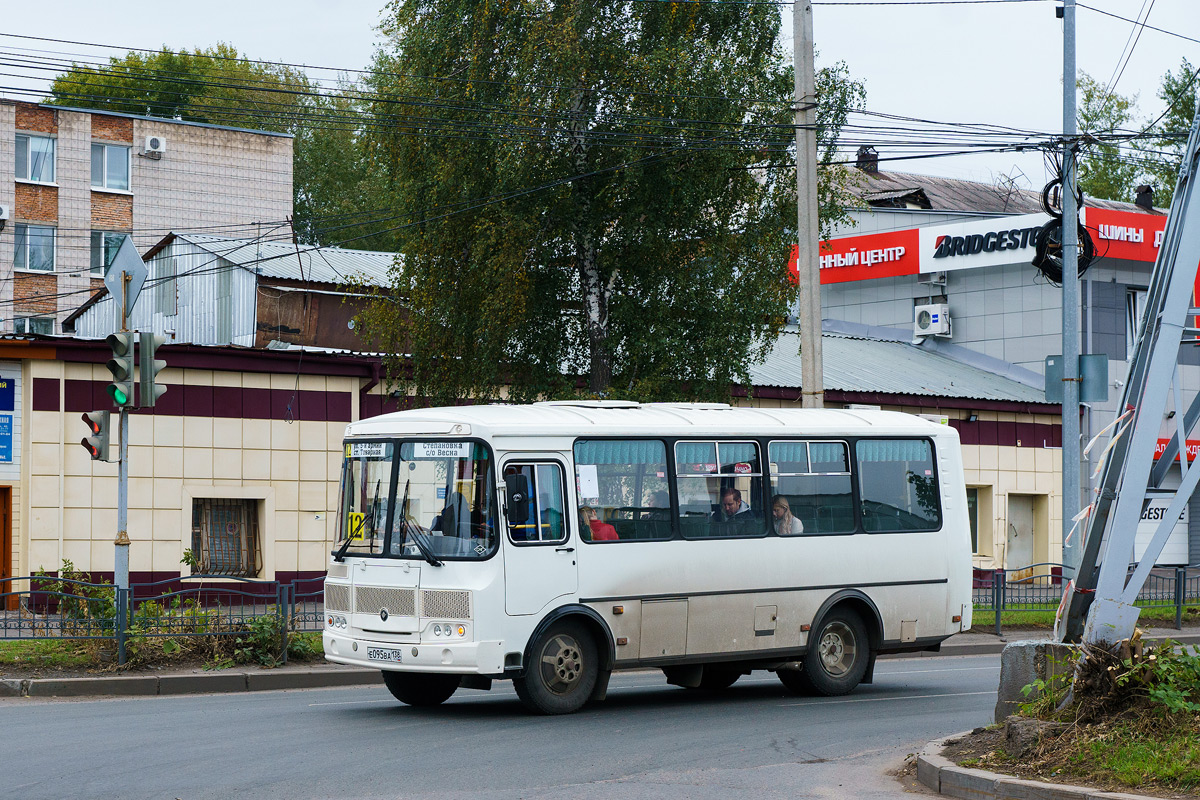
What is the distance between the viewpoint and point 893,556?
49.1ft

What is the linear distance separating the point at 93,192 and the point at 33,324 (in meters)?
4.72

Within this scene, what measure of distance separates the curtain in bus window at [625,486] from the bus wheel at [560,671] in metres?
A: 0.92

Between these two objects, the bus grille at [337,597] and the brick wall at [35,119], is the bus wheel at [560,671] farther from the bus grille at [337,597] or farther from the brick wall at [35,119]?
the brick wall at [35,119]

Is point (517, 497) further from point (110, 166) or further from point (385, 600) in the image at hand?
point (110, 166)

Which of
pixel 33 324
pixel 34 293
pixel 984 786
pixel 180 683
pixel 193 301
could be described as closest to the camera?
pixel 984 786

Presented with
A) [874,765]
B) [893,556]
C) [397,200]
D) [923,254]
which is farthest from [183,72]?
[874,765]

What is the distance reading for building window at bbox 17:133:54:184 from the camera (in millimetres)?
44562

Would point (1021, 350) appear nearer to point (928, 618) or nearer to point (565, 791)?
point (928, 618)

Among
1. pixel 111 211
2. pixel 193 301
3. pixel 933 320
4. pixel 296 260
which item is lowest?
pixel 933 320

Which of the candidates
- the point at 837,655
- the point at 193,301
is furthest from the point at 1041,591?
the point at 193,301

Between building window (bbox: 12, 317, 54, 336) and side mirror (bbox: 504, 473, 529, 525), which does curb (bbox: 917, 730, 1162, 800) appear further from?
building window (bbox: 12, 317, 54, 336)

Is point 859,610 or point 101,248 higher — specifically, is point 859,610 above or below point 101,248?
below

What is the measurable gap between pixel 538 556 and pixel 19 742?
4.40 meters

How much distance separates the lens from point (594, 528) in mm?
12961
